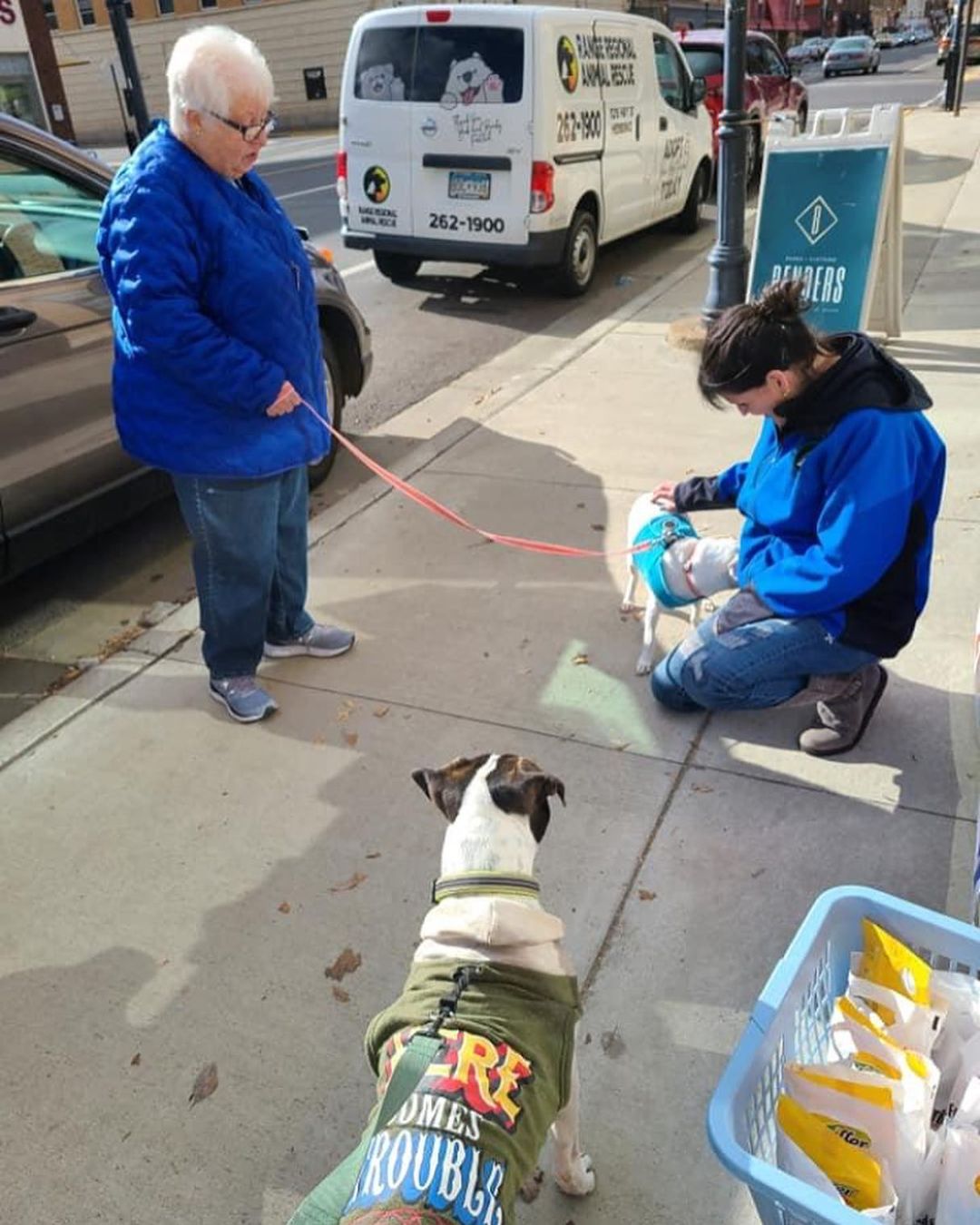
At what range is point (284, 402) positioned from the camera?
9.73 feet

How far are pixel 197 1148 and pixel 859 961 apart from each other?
55.4 inches

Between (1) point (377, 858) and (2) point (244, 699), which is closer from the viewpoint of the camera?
(1) point (377, 858)

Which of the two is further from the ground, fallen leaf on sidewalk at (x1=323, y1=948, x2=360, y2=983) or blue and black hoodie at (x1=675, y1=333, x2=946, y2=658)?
blue and black hoodie at (x1=675, y1=333, x2=946, y2=658)

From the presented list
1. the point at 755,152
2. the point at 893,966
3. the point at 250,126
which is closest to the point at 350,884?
the point at 893,966

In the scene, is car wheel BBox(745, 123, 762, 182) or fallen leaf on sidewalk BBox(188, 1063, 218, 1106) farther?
car wheel BBox(745, 123, 762, 182)

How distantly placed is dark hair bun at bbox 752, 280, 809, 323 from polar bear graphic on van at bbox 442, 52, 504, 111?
19.9 feet

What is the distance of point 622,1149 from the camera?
2.05 metres

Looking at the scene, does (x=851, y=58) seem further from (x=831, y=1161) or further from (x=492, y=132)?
(x=831, y=1161)

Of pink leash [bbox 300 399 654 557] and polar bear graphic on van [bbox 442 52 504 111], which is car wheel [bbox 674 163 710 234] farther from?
pink leash [bbox 300 399 654 557]

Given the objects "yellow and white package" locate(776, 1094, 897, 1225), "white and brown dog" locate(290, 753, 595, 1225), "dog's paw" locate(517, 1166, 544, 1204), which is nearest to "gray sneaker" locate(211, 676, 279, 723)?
"white and brown dog" locate(290, 753, 595, 1225)

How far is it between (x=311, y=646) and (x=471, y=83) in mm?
5979

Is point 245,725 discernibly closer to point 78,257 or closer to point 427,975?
point 427,975

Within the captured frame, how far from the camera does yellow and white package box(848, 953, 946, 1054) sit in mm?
1741

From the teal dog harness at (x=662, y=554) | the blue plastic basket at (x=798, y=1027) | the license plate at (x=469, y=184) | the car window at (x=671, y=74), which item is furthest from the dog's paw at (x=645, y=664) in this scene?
the car window at (x=671, y=74)
